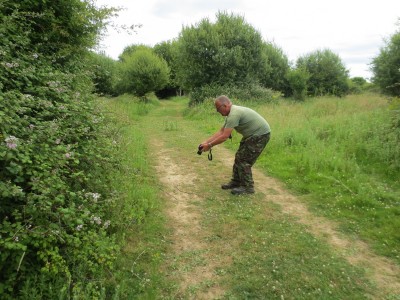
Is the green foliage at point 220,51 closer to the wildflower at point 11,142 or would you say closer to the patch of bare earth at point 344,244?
the patch of bare earth at point 344,244

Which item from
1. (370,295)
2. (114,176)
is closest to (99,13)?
(114,176)

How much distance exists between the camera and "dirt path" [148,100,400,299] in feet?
9.90

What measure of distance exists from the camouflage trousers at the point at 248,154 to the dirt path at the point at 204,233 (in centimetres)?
44

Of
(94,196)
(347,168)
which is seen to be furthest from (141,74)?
(94,196)

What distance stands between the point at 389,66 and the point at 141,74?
17443 mm

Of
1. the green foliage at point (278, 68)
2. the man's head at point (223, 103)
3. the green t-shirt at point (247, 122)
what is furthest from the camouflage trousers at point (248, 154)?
the green foliage at point (278, 68)

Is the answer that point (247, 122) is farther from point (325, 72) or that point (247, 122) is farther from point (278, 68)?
point (325, 72)

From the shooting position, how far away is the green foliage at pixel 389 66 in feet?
52.6

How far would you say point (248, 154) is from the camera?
5.32 meters

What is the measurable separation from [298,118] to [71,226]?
9934mm

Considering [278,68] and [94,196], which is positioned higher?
[278,68]

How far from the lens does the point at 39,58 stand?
15.3ft

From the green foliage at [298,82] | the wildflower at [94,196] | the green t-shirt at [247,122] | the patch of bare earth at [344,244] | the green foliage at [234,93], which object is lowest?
the patch of bare earth at [344,244]

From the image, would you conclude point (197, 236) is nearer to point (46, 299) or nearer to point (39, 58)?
point (46, 299)
